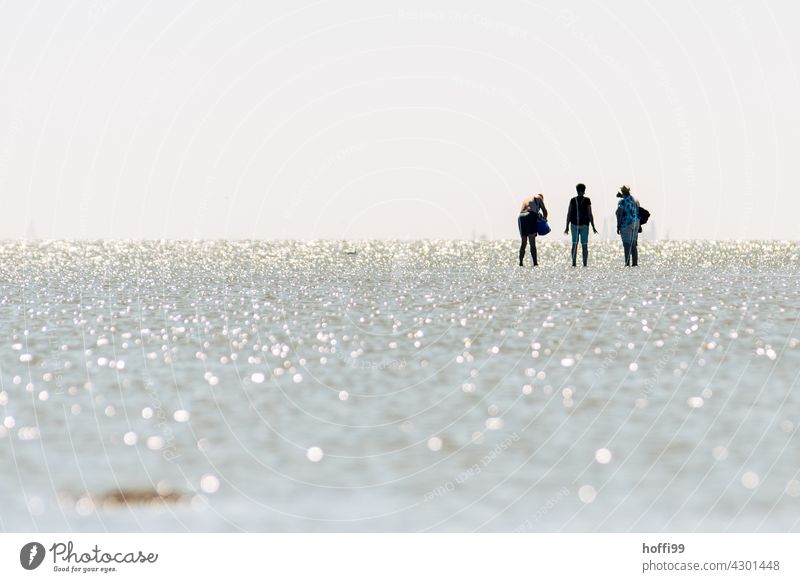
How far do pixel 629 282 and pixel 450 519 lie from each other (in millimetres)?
26637

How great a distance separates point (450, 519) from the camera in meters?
8.96

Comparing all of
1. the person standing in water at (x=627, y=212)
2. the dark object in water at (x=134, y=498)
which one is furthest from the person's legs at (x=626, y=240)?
the dark object in water at (x=134, y=498)

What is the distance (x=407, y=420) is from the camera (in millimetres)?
12391

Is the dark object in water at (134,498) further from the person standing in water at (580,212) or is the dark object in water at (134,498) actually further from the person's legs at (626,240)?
the person's legs at (626,240)

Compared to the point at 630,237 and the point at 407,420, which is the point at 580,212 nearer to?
the point at 630,237

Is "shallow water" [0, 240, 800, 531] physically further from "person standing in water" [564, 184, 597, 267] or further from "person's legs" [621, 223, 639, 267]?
"person's legs" [621, 223, 639, 267]
